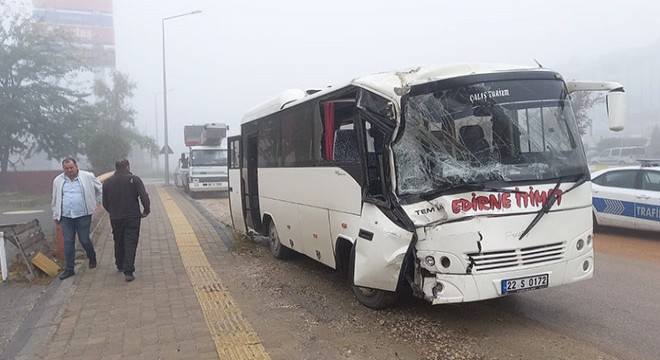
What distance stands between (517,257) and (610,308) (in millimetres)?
1826

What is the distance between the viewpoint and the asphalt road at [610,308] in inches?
183

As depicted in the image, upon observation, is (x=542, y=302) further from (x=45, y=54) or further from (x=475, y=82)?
(x=45, y=54)

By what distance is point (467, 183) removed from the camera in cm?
464

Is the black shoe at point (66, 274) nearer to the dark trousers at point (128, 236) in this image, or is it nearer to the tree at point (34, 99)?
the dark trousers at point (128, 236)

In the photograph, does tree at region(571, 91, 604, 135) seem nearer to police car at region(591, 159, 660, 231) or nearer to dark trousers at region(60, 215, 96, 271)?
police car at region(591, 159, 660, 231)

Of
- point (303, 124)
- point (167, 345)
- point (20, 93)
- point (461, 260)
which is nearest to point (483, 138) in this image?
point (461, 260)

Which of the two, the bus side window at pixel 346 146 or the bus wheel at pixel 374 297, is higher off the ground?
the bus side window at pixel 346 146

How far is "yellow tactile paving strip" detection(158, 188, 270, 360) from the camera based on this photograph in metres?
4.61

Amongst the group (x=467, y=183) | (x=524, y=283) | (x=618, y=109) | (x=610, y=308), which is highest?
(x=618, y=109)

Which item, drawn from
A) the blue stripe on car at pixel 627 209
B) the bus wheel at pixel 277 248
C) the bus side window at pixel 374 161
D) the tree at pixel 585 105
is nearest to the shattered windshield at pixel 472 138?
the bus side window at pixel 374 161

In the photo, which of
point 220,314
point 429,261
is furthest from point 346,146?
point 220,314

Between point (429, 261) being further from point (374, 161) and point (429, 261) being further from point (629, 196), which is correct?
point (629, 196)

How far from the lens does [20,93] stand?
2936 cm

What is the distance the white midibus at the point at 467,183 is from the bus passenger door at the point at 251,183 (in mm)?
4061
